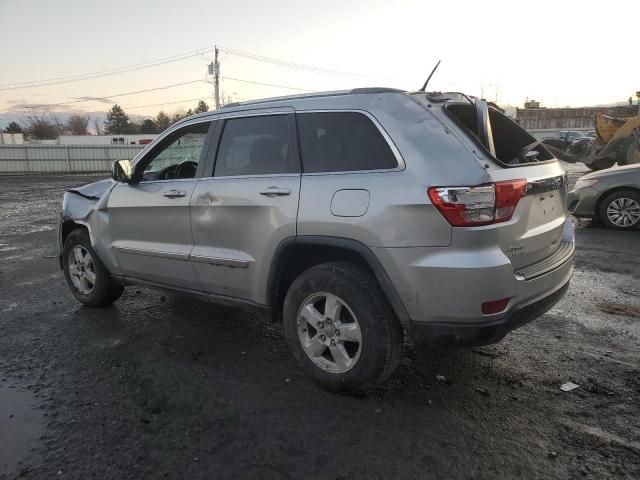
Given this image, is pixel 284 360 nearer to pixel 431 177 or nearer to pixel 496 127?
pixel 431 177

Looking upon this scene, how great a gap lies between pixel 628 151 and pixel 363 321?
14.6 metres

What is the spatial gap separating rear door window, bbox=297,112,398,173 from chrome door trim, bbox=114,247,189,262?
1367 millimetres

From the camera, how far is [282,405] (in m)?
3.24

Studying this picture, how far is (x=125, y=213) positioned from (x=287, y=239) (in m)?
2.00

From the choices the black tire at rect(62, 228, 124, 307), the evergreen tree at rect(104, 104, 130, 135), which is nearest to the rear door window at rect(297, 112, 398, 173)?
the black tire at rect(62, 228, 124, 307)

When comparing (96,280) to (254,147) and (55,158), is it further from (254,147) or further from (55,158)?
(55,158)

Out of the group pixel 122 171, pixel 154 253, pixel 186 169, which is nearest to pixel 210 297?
pixel 154 253

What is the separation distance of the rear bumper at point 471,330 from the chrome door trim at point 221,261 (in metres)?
1.34

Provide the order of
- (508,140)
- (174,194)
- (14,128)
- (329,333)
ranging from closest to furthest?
(329,333) < (508,140) < (174,194) < (14,128)

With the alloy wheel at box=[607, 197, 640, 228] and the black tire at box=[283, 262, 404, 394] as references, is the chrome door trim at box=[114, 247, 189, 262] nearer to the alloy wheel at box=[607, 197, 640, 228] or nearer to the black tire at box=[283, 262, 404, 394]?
the black tire at box=[283, 262, 404, 394]

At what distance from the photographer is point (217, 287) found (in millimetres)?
3957

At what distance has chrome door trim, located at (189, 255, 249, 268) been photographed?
3.69m

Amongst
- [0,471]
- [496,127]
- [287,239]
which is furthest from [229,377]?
[496,127]

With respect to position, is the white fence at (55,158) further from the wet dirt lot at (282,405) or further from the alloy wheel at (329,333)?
the alloy wheel at (329,333)
